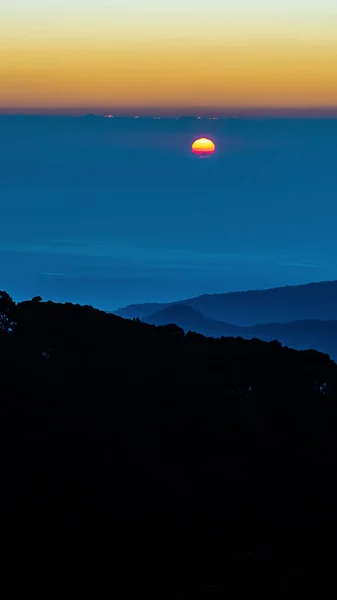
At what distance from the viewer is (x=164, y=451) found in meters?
31.0

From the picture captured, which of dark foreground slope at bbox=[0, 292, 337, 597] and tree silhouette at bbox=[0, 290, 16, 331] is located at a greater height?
tree silhouette at bbox=[0, 290, 16, 331]

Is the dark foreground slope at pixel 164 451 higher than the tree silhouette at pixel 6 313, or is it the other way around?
the tree silhouette at pixel 6 313

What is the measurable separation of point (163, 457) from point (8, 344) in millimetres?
7811

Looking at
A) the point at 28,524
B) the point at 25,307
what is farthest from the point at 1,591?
the point at 25,307

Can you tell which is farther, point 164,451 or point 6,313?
point 6,313

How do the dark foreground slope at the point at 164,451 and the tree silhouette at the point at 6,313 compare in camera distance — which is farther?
the tree silhouette at the point at 6,313

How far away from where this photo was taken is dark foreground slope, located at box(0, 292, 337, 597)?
25.3 m

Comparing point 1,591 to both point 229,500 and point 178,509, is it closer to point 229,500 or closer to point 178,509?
point 178,509

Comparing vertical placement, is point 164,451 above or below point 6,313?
below

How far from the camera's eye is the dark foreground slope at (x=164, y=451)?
25344 mm

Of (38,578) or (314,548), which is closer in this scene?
(38,578)

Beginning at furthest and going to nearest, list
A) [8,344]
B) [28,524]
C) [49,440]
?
[8,344]
[49,440]
[28,524]

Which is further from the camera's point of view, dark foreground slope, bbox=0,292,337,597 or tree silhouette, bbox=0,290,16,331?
tree silhouette, bbox=0,290,16,331

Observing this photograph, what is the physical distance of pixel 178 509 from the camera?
27.7 metres
